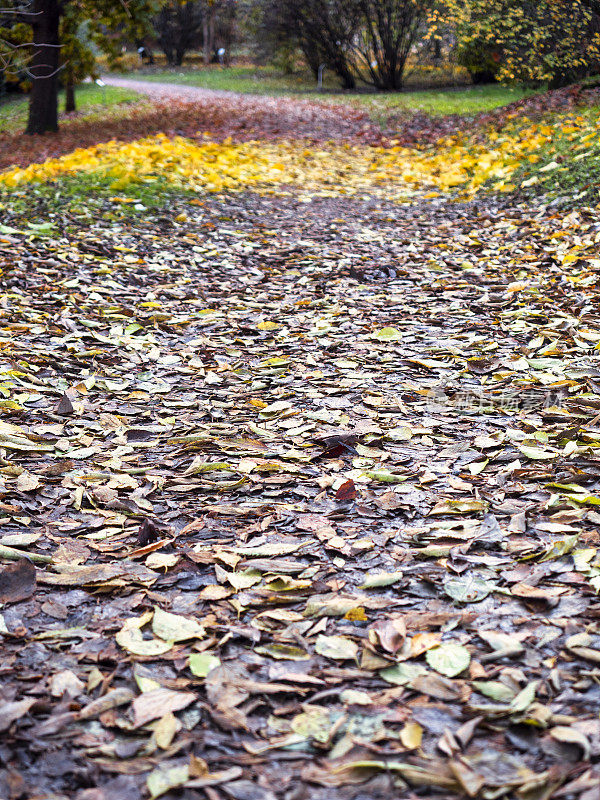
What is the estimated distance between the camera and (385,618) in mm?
1920

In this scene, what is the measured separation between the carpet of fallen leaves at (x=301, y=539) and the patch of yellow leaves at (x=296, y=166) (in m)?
3.33

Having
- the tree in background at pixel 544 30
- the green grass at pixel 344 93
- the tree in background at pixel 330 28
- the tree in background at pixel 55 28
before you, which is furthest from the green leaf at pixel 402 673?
the tree in background at pixel 330 28

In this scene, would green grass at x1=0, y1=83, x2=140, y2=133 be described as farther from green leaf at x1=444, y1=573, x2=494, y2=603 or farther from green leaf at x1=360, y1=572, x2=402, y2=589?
green leaf at x1=444, y1=573, x2=494, y2=603

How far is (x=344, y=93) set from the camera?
23156 mm

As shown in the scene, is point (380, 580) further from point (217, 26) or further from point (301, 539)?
point (217, 26)

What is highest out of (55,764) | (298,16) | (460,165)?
(298,16)

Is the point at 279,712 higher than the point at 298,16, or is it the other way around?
the point at 298,16

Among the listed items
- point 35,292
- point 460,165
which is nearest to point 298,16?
point 460,165

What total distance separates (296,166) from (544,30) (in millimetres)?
3996

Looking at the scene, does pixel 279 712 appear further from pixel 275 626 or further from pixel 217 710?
pixel 275 626

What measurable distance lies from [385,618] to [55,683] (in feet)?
2.60

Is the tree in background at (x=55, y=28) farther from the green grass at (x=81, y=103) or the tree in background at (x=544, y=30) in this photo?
the tree in background at (x=544, y=30)

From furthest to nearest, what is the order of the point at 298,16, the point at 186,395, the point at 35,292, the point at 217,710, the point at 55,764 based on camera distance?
the point at 298,16 < the point at 35,292 < the point at 186,395 < the point at 217,710 < the point at 55,764

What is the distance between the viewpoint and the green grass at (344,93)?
52.9 feet
